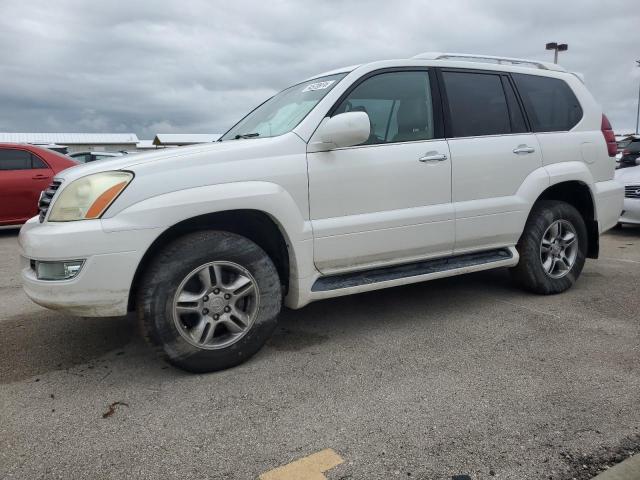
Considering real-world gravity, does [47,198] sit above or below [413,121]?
below

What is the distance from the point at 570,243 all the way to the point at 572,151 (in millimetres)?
783

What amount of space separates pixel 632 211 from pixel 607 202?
327cm

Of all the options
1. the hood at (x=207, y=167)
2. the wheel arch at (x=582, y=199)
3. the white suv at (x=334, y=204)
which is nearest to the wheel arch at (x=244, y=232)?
the white suv at (x=334, y=204)

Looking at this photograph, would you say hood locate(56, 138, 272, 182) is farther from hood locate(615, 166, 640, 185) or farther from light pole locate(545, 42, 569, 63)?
light pole locate(545, 42, 569, 63)

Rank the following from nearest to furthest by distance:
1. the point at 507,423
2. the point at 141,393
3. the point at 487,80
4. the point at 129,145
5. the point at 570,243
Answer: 1. the point at 507,423
2. the point at 141,393
3. the point at 487,80
4. the point at 570,243
5. the point at 129,145

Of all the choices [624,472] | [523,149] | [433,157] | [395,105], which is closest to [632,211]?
[523,149]


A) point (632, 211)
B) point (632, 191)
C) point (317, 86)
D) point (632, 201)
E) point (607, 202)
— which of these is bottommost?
point (632, 211)

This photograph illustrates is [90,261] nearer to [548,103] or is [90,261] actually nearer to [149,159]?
[149,159]

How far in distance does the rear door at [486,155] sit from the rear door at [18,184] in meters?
6.90

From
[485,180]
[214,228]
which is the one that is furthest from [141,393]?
[485,180]

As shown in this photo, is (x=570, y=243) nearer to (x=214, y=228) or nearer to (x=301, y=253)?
(x=301, y=253)

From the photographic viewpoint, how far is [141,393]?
110 inches

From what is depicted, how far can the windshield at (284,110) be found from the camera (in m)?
3.43

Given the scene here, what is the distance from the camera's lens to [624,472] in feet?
6.55
